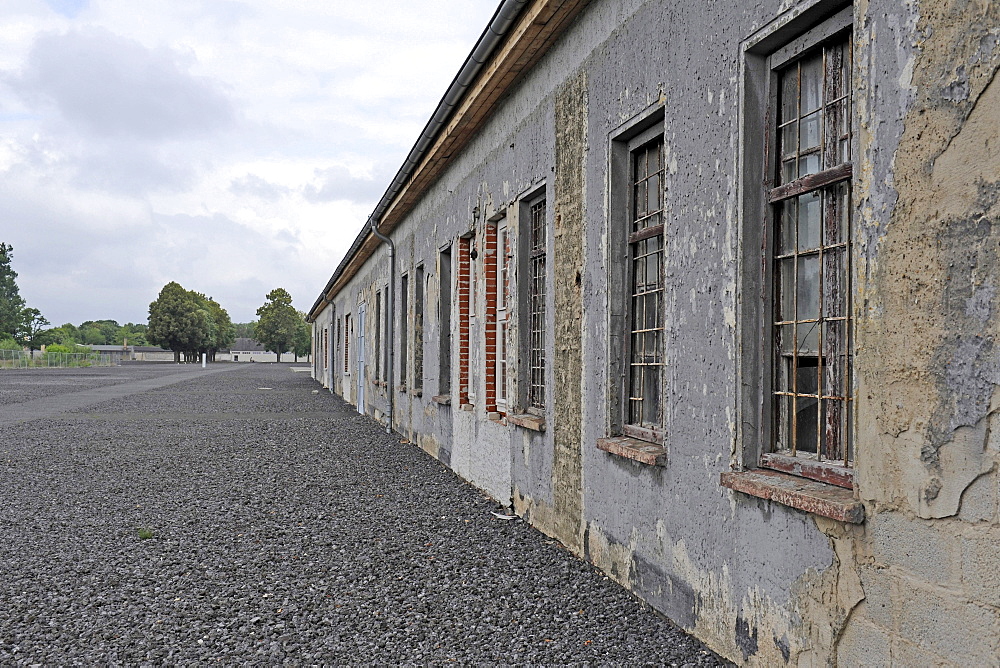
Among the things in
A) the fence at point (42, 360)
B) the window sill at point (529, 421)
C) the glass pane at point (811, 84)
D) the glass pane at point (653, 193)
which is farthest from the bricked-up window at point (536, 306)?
the fence at point (42, 360)

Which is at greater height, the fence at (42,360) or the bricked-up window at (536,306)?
the bricked-up window at (536,306)

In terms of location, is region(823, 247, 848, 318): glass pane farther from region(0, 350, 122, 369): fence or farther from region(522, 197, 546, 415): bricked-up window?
region(0, 350, 122, 369): fence

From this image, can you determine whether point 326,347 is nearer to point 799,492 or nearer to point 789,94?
point 789,94

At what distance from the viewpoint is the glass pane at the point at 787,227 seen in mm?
3760

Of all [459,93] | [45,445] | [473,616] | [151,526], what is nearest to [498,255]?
[459,93]

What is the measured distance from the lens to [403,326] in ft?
48.5

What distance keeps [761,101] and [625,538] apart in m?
2.62

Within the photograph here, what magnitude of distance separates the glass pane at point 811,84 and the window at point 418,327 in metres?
9.80

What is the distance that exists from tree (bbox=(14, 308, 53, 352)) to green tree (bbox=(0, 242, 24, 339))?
53.6 inches

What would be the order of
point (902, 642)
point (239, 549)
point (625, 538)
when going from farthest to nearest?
point (239, 549), point (625, 538), point (902, 642)

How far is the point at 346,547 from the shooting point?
6.34 metres

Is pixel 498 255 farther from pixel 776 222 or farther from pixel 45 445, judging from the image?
pixel 45 445

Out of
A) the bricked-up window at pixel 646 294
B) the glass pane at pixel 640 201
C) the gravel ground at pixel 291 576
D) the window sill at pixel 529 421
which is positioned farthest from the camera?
the window sill at pixel 529 421

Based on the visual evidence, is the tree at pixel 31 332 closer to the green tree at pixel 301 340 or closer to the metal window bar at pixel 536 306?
the green tree at pixel 301 340
